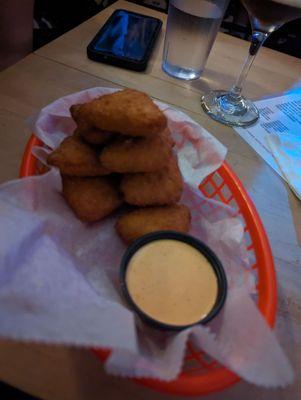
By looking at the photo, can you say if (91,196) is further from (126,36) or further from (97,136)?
(126,36)

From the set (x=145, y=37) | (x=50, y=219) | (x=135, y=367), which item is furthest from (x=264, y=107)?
(x=135, y=367)

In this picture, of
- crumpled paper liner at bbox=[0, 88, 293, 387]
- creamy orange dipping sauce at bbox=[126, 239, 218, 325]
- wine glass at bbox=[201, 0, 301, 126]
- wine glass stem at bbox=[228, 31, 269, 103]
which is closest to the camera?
crumpled paper liner at bbox=[0, 88, 293, 387]

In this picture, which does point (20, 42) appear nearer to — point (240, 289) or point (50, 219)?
point (50, 219)

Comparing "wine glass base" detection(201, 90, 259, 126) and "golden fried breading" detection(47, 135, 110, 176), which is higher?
"golden fried breading" detection(47, 135, 110, 176)

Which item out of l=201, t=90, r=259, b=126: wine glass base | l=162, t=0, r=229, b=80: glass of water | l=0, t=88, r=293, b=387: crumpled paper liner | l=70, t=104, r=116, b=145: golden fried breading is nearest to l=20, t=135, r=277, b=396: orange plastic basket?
l=0, t=88, r=293, b=387: crumpled paper liner

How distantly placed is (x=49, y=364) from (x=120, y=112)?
0.42m

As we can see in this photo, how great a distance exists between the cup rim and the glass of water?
2.37 feet

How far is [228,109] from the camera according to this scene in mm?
1090

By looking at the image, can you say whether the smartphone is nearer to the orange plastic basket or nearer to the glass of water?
the glass of water

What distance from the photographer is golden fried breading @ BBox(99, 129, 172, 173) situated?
0.65 m

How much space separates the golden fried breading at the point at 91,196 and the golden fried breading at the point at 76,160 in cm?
2

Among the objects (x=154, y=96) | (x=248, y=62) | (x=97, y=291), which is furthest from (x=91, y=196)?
(x=248, y=62)

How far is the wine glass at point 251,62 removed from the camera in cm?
83

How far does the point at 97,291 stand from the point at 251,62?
843 mm
